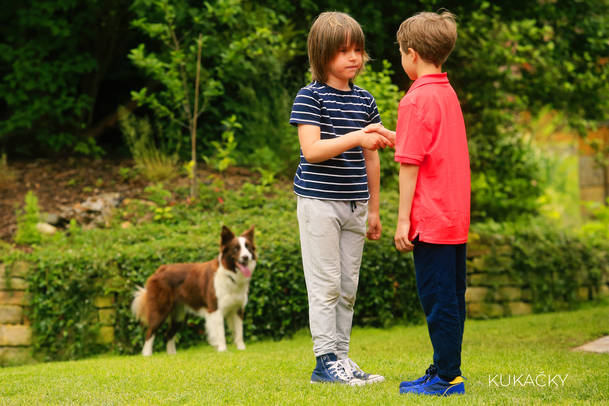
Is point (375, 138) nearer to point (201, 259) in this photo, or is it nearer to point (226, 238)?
point (226, 238)

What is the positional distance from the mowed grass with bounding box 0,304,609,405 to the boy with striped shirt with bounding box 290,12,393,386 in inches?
9.7

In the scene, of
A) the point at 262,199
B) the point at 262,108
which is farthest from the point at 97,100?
the point at 262,199

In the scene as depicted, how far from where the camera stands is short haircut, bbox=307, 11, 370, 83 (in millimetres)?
2977

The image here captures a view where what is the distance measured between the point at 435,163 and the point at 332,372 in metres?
1.16

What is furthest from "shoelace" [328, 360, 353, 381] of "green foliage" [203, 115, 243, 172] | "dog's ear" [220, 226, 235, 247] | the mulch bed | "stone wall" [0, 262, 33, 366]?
the mulch bed

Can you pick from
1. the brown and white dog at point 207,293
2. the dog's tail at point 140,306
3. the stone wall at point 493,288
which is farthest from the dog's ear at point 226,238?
the stone wall at point 493,288

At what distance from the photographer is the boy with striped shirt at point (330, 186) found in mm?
2975

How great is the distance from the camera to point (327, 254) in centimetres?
299

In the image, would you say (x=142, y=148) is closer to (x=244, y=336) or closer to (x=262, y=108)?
(x=262, y=108)

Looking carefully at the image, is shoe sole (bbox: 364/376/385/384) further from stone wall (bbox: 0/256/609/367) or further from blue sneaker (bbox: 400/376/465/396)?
stone wall (bbox: 0/256/609/367)

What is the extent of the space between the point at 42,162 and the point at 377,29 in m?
5.00

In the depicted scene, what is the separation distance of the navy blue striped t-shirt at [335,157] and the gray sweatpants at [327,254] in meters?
0.06

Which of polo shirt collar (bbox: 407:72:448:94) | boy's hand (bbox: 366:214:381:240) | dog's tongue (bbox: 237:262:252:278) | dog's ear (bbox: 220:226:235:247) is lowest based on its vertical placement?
dog's tongue (bbox: 237:262:252:278)

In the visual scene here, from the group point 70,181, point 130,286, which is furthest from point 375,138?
point 70,181
